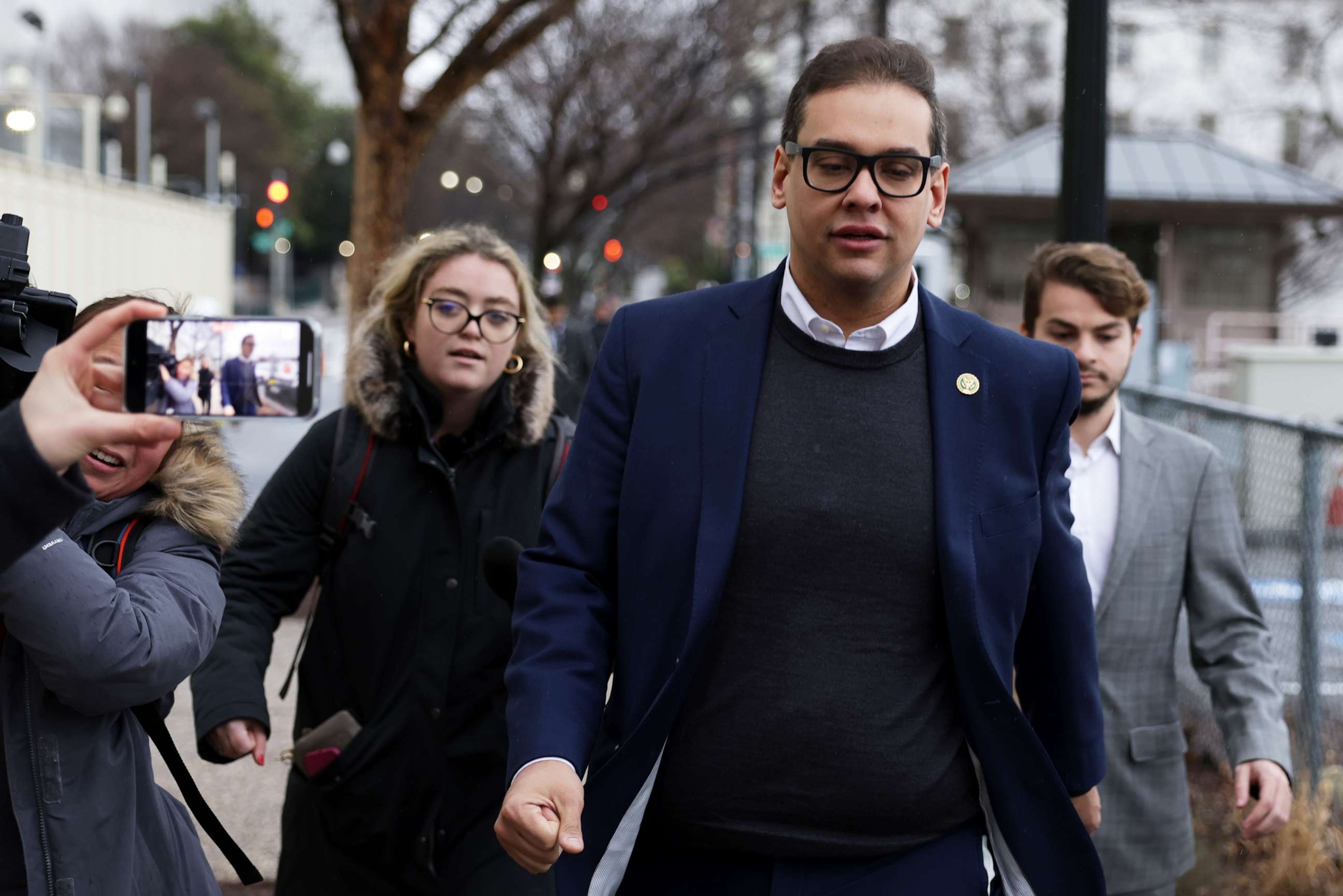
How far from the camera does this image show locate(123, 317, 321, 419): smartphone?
2.01m

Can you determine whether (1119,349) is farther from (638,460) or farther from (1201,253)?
(1201,253)

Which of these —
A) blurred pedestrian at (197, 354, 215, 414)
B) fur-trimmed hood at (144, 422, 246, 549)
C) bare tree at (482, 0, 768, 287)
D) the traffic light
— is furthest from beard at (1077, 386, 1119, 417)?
bare tree at (482, 0, 768, 287)

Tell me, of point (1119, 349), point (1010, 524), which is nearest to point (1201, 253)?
point (1119, 349)

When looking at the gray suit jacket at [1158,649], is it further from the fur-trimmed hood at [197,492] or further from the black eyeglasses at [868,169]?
the fur-trimmed hood at [197,492]

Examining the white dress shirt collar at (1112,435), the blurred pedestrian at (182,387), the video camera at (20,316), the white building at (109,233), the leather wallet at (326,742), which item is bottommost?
the leather wallet at (326,742)

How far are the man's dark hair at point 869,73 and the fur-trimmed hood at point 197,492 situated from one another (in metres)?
1.25

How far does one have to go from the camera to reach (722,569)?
2.57m

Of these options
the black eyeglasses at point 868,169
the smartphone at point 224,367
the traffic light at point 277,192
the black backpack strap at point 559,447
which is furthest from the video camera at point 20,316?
the traffic light at point 277,192

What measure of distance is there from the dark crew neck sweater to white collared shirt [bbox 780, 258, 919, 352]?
0.15 meters

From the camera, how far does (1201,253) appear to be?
21.2 metres

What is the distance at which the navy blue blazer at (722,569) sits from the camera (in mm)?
2625

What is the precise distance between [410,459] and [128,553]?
44.1 inches

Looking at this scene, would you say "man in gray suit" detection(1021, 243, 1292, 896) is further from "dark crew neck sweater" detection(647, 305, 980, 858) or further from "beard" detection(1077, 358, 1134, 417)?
"dark crew neck sweater" detection(647, 305, 980, 858)

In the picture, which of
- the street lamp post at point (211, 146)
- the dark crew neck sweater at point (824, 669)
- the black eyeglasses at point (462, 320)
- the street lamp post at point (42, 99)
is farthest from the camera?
the street lamp post at point (211, 146)
